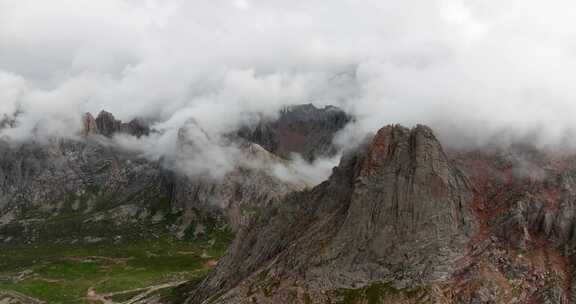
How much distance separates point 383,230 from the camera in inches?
5428

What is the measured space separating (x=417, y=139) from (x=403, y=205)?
1799 centimetres

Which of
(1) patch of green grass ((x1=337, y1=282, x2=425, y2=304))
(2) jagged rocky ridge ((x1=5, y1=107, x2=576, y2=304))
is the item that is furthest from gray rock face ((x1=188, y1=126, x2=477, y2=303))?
(1) patch of green grass ((x1=337, y1=282, x2=425, y2=304))

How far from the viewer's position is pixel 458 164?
144m

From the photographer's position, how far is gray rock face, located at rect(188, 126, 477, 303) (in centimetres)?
13075

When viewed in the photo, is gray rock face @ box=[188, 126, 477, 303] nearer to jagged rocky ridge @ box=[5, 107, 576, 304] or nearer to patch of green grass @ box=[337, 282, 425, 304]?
jagged rocky ridge @ box=[5, 107, 576, 304]

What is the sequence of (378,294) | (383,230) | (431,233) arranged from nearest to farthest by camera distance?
(378,294)
(431,233)
(383,230)

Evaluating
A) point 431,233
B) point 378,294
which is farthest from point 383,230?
point 378,294

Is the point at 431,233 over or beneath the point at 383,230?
beneath

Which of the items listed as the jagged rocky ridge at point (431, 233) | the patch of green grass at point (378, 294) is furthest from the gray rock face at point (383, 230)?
the patch of green grass at point (378, 294)

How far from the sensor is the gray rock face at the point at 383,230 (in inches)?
5148

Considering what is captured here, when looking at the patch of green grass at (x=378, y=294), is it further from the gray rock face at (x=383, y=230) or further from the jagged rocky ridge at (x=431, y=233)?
the gray rock face at (x=383, y=230)

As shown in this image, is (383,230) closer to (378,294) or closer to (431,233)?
(431,233)

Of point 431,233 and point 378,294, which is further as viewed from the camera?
point 431,233

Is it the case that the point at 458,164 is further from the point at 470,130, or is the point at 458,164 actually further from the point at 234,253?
the point at 234,253
